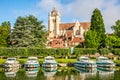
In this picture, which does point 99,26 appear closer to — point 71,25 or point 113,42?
point 113,42

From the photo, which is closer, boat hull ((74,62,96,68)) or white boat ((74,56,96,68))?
boat hull ((74,62,96,68))

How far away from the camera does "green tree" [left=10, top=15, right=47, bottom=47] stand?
325 feet

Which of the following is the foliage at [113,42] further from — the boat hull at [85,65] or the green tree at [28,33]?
the boat hull at [85,65]

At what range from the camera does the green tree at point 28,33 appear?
9907 centimetres

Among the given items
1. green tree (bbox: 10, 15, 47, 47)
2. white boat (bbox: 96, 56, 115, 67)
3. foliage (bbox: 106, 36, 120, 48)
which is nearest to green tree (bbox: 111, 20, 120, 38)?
foliage (bbox: 106, 36, 120, 48)

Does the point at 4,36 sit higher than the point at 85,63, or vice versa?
the point at 4,36

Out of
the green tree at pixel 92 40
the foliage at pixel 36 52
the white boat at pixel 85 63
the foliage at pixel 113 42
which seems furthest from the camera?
the foliage at pixel 113 42

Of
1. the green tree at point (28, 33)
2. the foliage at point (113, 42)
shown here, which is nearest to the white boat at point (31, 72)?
the green tree at point (28, 33)

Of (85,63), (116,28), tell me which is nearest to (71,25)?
(116,28)

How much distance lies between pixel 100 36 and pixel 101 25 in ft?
13.5

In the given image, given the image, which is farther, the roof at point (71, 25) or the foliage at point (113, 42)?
the roof at point (71, 25)

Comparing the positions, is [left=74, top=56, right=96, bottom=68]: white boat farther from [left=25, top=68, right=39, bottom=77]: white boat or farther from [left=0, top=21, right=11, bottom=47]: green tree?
[left=0, top=21, right=11, bottom=47]: green tree

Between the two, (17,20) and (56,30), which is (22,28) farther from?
(56,30)

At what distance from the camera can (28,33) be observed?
100 m
